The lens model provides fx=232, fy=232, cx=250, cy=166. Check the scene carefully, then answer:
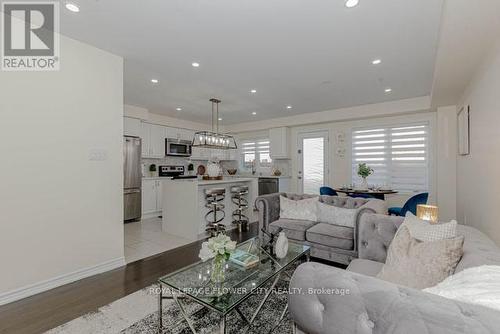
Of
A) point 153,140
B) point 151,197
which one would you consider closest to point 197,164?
point 153,140

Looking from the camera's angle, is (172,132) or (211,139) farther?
(172,132)

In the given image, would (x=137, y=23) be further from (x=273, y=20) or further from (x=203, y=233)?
(x=203, y=233)

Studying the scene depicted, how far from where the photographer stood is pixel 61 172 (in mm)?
2484

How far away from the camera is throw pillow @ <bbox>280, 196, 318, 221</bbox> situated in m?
3.41

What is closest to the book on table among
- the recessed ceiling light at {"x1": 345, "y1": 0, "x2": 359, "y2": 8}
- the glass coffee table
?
the glass coffee table

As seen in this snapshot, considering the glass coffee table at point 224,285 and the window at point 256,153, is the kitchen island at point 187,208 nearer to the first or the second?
the glass coffee table at point 224,285

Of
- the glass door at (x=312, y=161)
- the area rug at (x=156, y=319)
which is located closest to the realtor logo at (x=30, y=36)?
the area rug at (x=156, y=319)

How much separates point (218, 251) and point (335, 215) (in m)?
2.13

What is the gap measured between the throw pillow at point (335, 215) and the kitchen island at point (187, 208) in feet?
6.26

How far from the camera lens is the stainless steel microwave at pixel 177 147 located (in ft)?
20.6

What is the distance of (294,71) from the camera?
11.2 feet

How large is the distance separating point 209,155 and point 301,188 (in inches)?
121

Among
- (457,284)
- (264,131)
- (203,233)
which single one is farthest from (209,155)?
(457,284)

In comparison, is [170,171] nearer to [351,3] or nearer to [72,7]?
[72,7]
